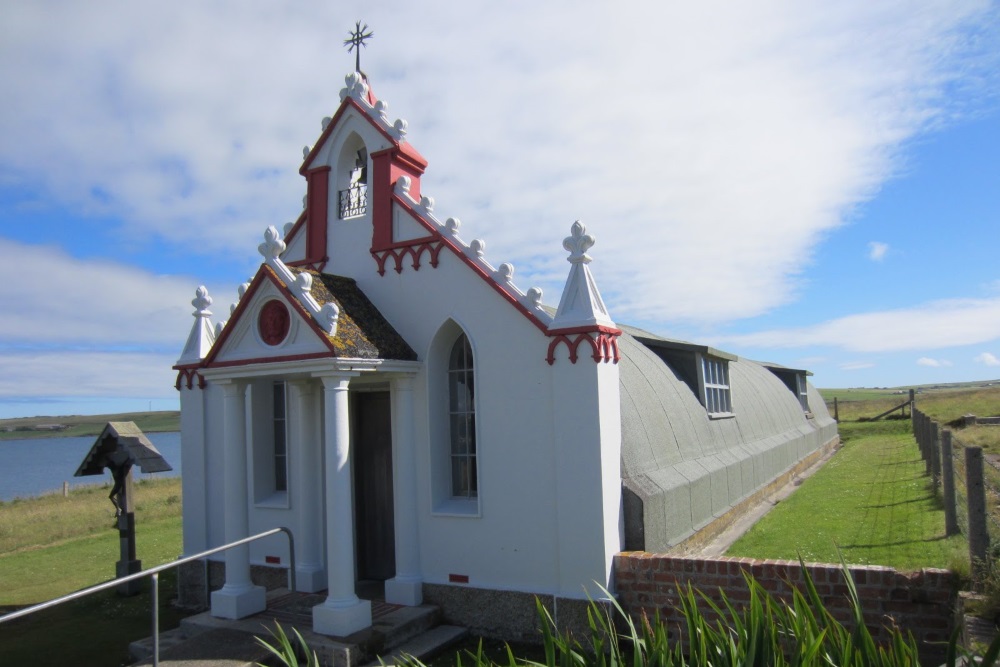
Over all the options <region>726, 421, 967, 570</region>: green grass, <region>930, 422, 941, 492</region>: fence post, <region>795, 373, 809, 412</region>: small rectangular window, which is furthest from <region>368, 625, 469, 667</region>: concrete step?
<region>795, 373, 809, 412</region>: small rectangular window

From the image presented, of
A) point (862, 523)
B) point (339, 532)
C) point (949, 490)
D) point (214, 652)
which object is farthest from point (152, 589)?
point (862, 523)

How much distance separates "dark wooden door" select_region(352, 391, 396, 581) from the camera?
10.9 metres

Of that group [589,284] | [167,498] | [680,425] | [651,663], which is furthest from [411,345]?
[167,498]

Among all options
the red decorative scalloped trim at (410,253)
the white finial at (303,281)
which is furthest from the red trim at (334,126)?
the white finial at (303,281)

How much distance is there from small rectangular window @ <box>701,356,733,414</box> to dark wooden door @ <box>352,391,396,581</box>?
7.29 meters

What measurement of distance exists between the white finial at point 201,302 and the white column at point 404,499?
4.62 metres

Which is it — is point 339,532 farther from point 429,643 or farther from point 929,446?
point 929,446

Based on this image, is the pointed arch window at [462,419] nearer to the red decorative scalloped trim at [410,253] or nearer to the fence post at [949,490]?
the red decorative scalloped trim at [410,253]

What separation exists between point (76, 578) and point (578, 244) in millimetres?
12268

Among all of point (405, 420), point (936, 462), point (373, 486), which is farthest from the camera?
point (936, 462)

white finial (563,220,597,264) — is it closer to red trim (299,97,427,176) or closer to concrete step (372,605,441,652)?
red trim (299,97,427,176)

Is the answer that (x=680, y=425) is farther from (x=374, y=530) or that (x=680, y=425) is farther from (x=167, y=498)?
(x=167, y=498)

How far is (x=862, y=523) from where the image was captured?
1375 centimetres

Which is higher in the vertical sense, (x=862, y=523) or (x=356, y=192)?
(x=356, y=192)
